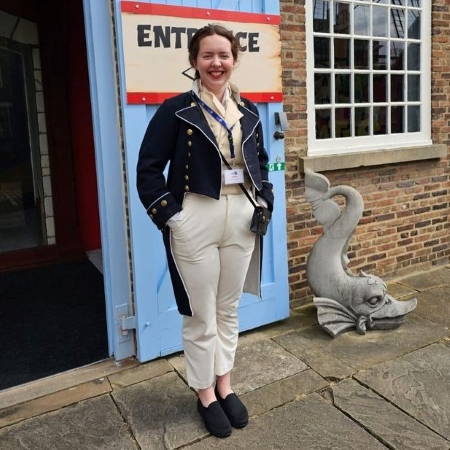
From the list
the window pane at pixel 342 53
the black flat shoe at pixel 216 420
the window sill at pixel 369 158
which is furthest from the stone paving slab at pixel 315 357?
the window pane at pixel 342 53

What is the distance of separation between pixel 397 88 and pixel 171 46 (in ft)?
8.66

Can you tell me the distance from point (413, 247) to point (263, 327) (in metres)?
2.04

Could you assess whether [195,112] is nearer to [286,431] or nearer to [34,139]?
[286,431]

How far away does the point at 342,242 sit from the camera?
3871 millimetres

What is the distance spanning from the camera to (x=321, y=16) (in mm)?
4297

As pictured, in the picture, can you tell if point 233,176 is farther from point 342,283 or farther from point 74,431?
point 342,283

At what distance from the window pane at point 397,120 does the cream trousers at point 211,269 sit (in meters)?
2.91

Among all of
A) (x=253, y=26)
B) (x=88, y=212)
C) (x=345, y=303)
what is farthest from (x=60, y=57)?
(x=345, y=303)

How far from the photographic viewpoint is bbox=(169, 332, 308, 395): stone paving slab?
3178mm

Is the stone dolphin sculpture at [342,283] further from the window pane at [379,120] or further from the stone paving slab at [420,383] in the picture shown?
the window pane at [379,120]

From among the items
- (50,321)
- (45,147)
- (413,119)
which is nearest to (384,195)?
(413,119)

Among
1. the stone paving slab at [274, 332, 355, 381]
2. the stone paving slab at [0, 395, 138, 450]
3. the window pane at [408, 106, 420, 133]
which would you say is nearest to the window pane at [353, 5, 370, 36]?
the window pane at [408, 106, 420, 133]

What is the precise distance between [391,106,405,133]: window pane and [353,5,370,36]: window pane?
78 cm

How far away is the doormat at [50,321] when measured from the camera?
3535 millimetres
